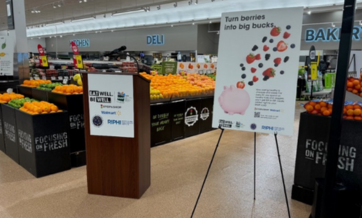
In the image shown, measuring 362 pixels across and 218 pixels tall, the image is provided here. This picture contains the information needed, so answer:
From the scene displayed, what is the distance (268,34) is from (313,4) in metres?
8.51

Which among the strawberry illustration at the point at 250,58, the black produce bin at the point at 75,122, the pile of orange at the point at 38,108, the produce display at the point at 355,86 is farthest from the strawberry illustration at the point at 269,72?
the pile of orange at the point at 38,108

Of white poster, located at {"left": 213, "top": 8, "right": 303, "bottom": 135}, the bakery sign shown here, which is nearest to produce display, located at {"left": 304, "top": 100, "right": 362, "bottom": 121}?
white poster, located at {"left": 213, "top": 8, "right": 303, "bottom": 135}

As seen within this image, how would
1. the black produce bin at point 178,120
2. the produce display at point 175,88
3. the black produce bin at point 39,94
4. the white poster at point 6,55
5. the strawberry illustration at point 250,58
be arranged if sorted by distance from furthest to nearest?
the white poster at point 6,55, the black produce bin at point 178,120, the produce display at point 175,88, the black produce bin at point 39,94, the strawberry illustration at point 250,58

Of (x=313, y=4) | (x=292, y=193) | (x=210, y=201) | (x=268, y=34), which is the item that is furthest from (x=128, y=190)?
(x=313, y=4)

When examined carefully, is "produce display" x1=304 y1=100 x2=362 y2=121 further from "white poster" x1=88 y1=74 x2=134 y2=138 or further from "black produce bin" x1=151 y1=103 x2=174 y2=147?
"black produce bin" x1=151 y1=103 x2=174 y2=147

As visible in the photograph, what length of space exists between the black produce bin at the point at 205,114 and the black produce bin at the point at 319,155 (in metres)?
3.10

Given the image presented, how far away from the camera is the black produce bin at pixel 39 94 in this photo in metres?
4.44

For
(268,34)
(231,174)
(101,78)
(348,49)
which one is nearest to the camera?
(348,49)

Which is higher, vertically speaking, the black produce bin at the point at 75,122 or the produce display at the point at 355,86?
the produce display at the point at 355,86

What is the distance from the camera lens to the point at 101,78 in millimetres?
2947

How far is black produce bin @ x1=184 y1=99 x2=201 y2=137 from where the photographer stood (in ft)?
18.8

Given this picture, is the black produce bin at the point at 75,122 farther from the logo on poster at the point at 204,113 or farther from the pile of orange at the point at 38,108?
the logo on poster at the point at 204,113

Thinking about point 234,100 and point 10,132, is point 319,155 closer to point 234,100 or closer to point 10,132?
point 234,100

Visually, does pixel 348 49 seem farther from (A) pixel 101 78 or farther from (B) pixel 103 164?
(B) pixel 103 164
